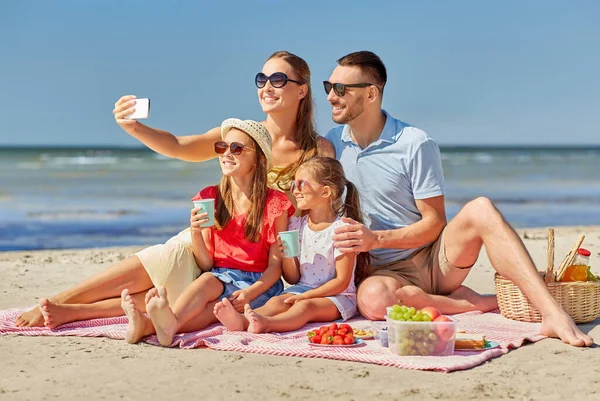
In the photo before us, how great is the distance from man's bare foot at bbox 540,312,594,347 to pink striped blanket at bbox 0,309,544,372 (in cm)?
8

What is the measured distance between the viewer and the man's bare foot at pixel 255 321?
203 inches

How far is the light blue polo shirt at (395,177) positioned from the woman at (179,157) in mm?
371

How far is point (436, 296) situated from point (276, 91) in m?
1.76

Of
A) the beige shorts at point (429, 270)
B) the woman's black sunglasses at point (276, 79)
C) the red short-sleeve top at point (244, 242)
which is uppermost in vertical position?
the woman's black sunglasses at point (276, 79)

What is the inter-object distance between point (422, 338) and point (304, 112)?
2.13 m

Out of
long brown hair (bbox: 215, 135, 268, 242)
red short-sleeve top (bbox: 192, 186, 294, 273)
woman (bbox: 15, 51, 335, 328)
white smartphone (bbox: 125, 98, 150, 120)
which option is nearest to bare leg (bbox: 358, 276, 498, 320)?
red short-sleeve top (bbox: 192, 186, 294, 273)

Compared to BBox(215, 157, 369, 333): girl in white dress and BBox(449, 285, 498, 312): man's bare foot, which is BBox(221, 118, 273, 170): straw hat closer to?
BBox(215, 157, 369, 333): girl in white dress

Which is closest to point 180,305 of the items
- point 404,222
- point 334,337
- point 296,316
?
point 296,316

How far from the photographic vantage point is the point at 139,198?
1936 cm

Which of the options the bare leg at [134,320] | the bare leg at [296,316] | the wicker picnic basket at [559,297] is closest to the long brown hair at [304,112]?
the bare leg at [296,316]

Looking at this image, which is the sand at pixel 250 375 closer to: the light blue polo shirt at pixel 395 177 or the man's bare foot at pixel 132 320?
the man's bare foot at pixel 132 320

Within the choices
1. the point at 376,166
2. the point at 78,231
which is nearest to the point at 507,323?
the point at 376,166

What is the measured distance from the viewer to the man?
5344 millimetres

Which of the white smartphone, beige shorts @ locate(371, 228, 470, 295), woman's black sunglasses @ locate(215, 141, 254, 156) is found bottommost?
beige shorts @ locate(371, 228, 470, 295)
